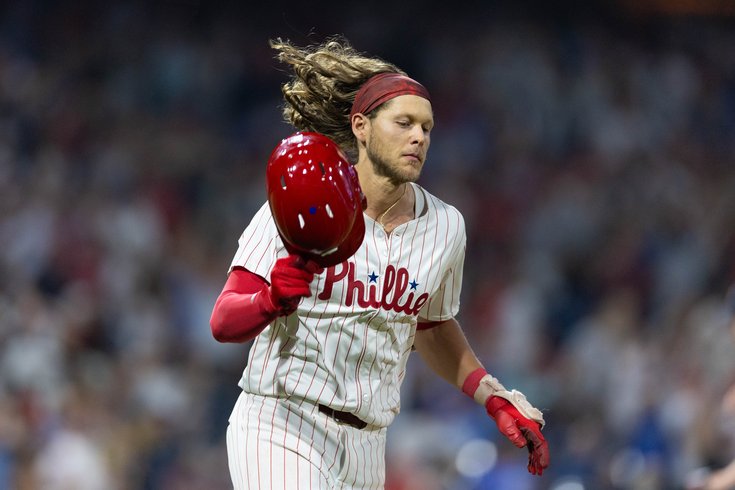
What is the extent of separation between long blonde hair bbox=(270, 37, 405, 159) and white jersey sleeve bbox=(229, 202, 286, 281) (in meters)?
0.43

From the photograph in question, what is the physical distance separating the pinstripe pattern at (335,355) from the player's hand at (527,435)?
0.31m

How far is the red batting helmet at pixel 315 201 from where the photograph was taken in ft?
7.02

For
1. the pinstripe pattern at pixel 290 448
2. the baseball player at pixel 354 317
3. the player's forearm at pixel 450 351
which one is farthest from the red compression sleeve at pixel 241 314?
the player's forearm at pixel 450 351

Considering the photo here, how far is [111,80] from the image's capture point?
7008mm

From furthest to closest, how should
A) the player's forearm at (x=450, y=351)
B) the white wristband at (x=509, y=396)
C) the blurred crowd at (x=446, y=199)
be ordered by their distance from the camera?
the blurred crowd at (x=446, y=199)
the player's forearm at (x=450, y=351)
the white wristband at (x=509, y=396)

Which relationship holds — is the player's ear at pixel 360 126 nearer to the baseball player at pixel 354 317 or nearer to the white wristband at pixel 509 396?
the baseball player at pixel 354 317

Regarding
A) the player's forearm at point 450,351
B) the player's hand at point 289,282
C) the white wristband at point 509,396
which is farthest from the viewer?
the player's forearm at point 450,351

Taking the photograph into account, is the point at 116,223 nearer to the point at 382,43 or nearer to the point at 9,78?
the point at 9,78

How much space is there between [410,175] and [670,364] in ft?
11.1

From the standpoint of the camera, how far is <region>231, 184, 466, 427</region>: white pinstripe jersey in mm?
2406

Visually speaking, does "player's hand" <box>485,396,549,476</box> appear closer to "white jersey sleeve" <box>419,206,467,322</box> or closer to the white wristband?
the white wristband

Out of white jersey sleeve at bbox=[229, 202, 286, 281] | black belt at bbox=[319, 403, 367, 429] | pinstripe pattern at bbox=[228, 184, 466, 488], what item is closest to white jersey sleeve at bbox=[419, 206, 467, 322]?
pinstripe pattern at bbox=[228, 184, 466, 488]

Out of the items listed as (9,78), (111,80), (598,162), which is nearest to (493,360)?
(598,162)

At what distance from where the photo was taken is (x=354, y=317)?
8.00ft
